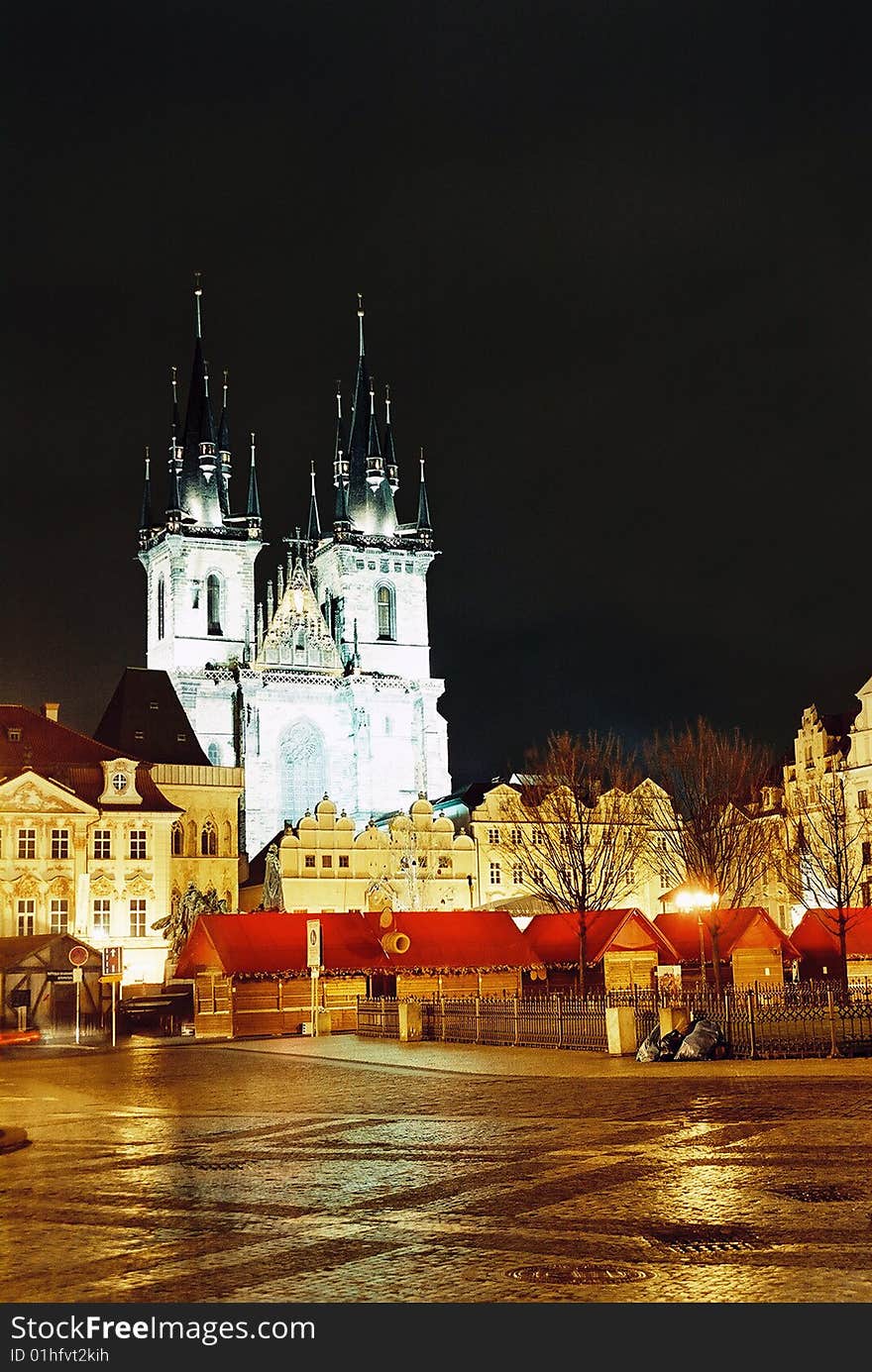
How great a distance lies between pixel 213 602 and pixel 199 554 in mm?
3412

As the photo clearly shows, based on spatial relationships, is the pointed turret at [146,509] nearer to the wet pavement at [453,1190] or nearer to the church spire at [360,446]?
the church spire at [360,446]

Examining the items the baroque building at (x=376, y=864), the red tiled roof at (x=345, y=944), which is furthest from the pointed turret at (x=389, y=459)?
the red tiled roof at (x=345, y=944)

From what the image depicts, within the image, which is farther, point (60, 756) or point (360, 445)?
point (360, 445)

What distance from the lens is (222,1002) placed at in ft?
147

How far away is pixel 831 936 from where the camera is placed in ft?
169

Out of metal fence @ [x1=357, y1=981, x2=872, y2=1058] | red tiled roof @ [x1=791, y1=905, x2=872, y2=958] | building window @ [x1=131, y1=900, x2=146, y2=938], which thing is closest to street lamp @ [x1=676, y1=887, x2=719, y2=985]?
red tiled roof @ [x1=791, y1=905, x2=872, y2=958]

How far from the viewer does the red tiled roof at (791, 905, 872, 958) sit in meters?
51.3

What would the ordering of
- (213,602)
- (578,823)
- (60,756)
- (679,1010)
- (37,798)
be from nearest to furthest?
(679,1010) < (578,823) < (37,798) < (60,756) < (213,602)

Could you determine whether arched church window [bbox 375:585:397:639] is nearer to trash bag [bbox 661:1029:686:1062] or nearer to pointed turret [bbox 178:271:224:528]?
pointed turret [bbox 178:271:224:528]

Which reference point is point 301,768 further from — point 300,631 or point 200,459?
point 200,459

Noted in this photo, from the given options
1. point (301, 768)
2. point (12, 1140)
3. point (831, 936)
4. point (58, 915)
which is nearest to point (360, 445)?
point (301, 768)

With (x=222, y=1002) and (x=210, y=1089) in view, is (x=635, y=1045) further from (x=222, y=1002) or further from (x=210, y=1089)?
(x=222, y=1002)
